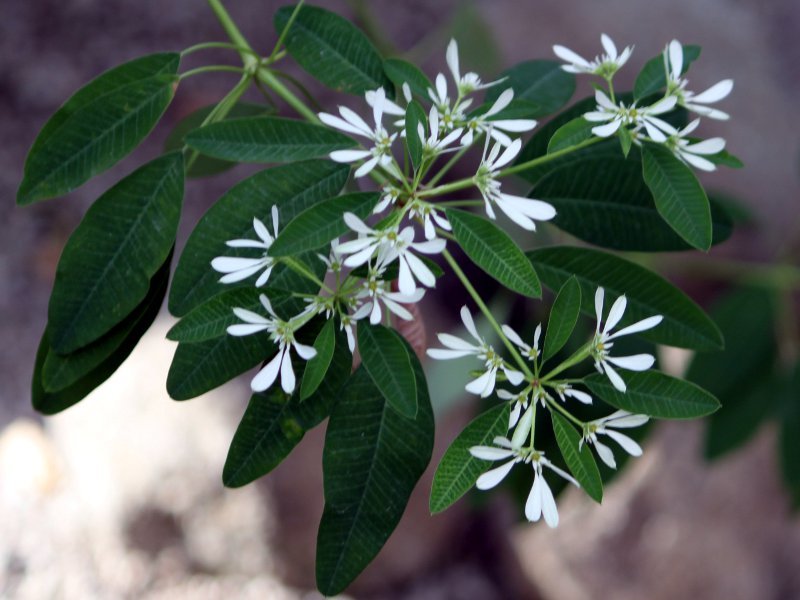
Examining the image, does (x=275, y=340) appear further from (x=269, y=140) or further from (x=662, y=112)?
(x=662, y=112)

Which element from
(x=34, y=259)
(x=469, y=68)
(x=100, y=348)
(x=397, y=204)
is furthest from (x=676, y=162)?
(x=34, y=259)

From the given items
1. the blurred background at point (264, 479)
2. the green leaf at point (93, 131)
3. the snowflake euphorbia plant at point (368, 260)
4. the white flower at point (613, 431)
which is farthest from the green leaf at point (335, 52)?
the blurred background at point (264, 479)

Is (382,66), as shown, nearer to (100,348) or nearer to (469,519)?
(100,348)

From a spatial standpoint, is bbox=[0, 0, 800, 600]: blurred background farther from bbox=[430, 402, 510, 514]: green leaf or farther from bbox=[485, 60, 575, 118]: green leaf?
bbox=[430, 402, 510, 514]: green leaf

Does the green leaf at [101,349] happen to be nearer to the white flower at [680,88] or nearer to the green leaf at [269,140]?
the green leaf at [269,140]

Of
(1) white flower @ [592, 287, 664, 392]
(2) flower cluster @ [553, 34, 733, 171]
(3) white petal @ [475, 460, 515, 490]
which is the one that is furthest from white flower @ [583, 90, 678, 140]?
(3) white petal @ [475, 460, 515, 490]

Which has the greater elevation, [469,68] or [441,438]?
[469,68]
